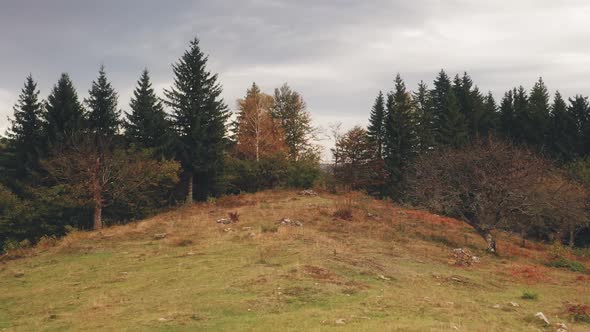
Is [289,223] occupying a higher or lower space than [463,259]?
higher

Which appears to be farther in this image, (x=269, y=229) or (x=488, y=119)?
(x=488, y=119)

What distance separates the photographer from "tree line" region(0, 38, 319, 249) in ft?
111

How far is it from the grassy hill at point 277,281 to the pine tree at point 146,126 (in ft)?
47.9

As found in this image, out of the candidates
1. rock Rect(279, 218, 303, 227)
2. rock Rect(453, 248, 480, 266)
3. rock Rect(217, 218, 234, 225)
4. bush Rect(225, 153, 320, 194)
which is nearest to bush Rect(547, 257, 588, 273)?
rock Rect(453, 248, 480, 266)

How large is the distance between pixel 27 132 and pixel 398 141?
4503 centimetres

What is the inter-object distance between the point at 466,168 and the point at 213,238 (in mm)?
17378

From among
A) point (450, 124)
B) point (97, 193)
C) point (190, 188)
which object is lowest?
point (190, 188)

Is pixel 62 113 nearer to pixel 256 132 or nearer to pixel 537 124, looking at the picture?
pixel 256 132

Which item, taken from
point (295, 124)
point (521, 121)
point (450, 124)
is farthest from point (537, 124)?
point (295, 124)

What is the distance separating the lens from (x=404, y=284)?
1531 centimetres

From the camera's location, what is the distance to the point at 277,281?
14039mm

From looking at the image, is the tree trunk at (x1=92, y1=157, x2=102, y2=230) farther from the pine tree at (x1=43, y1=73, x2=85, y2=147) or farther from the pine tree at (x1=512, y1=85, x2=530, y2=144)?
the pine tree at (x1=512, y1=85, x2=530, y2=144)

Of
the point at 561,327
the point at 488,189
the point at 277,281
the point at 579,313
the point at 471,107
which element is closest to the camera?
the point at 561,327

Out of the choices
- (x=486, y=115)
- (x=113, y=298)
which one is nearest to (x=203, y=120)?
(x=113, y=298)
